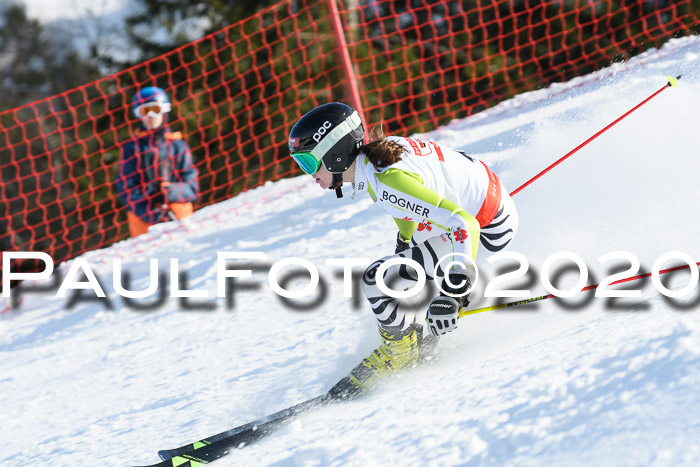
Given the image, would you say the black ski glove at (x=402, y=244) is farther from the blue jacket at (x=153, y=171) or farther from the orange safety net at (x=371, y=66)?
the orange safety net at (x=371, y=66)

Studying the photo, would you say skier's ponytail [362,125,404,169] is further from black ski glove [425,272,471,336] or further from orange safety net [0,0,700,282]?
orange safety net [0,0,700,282]

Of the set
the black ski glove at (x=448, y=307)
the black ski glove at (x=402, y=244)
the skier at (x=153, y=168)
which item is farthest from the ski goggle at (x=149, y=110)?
the black ski glove at (x=448, y=307)

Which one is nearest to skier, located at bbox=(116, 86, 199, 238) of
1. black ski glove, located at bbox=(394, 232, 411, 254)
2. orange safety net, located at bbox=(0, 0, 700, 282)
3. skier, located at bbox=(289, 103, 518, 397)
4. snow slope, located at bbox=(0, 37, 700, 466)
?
snow slope, located at bbox=(0, 37, 700, 466)

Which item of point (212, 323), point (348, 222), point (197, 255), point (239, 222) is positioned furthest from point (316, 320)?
point (239, 222)

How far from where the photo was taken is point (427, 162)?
9.09 feet

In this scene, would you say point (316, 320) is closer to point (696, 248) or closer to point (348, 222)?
point (348, 222)

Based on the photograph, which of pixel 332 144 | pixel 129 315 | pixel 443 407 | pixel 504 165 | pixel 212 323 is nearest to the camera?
pixel 443 407

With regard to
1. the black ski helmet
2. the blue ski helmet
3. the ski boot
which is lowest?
the ski boot

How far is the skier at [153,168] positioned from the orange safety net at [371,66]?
71.4 inches

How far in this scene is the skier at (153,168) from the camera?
5.06 metres

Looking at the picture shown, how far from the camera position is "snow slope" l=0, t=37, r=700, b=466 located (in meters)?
2.07

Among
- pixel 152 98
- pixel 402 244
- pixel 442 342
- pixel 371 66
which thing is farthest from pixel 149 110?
pixel 371 66

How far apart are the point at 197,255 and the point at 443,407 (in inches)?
127

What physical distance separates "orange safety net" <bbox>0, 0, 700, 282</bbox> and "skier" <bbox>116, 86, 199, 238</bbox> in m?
1.81
